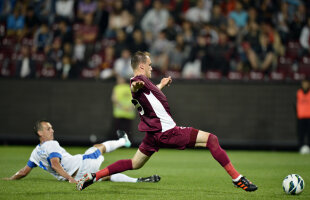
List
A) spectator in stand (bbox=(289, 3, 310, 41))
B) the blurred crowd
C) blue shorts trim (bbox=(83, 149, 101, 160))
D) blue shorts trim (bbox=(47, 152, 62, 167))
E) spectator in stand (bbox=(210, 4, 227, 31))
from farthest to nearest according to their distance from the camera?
spectator in stand (bbox=(210, 4, 227, 31)) → spectator in stand (bbox=(289, 3, 310, 41)) → the blurred crowd → blue shorts trim (bbox=(83, 149, 101, 160)) → blue shorts trim (bbox=(47, 152, 62, 167))

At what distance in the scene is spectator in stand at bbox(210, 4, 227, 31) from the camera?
18836 millimetres

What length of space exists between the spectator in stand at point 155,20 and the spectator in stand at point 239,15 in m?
2.37

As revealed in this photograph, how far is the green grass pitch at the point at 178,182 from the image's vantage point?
7.89 metres

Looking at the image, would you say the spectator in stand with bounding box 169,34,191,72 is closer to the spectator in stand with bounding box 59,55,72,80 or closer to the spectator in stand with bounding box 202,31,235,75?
the spectator in stand with bounding box 202,31,235,75

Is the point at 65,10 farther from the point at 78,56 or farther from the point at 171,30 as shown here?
the point at 171,30

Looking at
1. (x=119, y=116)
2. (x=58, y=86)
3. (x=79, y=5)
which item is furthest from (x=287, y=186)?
(x=79, y=5)

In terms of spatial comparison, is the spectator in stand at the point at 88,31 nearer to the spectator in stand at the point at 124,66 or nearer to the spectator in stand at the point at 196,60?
the spectator in stand at the point at 124,66

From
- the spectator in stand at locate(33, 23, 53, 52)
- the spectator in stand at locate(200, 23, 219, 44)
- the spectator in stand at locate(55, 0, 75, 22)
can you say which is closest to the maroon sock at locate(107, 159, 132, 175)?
the spectator in stand at locate(200, 23, 219, 44)

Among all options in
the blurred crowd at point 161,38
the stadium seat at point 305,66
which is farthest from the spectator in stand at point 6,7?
the stadium seat at point 305,66

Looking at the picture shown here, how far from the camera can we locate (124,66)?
57.9ft

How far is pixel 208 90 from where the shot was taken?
17.8 metres

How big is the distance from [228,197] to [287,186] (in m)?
0.94

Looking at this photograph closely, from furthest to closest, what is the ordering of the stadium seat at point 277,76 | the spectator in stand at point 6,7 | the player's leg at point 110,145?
the spectator in stand at point 6,7
the stadium seat at point 277,76
the player's leg at point 110,145

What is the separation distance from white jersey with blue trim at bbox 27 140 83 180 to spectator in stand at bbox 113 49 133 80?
840cm
